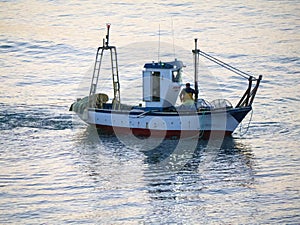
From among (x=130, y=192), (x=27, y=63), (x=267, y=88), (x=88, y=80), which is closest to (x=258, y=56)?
(x=267, y=88)

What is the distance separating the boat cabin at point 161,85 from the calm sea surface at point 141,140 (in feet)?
4.71

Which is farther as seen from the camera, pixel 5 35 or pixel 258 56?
pixel 5 35

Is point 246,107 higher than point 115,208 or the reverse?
higher

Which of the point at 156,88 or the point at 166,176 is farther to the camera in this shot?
the point at 156,88

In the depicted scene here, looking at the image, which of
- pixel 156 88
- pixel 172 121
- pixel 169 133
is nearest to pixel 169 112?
pixel 172 121

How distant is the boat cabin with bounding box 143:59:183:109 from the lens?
30.7 m

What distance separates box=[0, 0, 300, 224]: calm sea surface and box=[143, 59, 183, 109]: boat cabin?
1436mm

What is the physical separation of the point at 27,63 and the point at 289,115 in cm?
1591

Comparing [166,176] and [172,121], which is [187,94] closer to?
[172,121]

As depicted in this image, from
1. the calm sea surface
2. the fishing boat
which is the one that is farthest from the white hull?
the calm sea surface

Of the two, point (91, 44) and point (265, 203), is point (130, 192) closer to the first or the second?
point (265, 203)

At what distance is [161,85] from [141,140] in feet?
6.87

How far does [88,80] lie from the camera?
40469 millimetres

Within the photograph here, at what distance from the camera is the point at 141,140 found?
3067 centimetres
